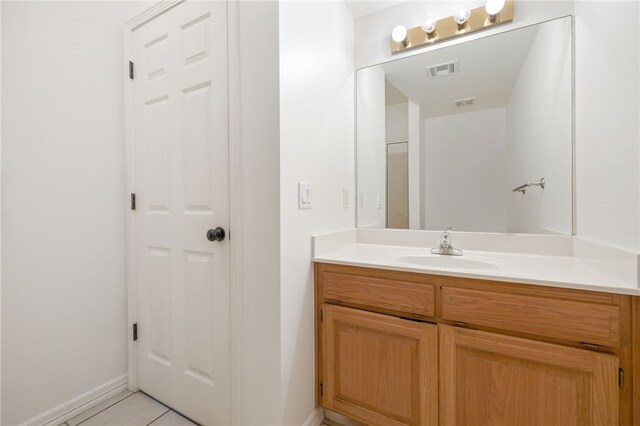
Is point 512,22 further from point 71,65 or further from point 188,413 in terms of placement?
point 188,413

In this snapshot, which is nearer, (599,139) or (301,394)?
(599,139)

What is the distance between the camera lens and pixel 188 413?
55.7 inches

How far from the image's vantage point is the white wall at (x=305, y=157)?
1.17 m

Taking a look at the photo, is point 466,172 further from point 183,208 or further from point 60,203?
point 60,203

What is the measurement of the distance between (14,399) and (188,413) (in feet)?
2.47

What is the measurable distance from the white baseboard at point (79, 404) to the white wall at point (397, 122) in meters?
2.24

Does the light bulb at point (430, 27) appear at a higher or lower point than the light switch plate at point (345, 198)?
higher

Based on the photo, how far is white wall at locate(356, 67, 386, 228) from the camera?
1.86 metres

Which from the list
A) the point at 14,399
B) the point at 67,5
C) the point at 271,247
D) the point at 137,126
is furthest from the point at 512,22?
the point at 14,399

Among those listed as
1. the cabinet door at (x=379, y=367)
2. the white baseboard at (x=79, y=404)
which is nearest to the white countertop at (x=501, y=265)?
the cabinet door at (x=379, y=367)

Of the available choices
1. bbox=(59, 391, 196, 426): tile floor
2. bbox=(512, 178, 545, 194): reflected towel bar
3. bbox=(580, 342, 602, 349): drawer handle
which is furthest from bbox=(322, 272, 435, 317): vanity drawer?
bbox=(59, 391, 196, 426): tile floor

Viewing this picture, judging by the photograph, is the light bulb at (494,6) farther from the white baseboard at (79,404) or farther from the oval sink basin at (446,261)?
the white baseboard at (79,404)

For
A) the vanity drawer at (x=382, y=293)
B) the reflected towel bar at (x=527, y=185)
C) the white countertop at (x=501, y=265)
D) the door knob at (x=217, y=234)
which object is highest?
the reflected towel bar at (x=527, y=185)

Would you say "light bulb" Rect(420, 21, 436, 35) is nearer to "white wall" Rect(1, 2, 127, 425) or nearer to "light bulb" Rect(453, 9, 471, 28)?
"light bulb" Rect(453, 9, 471, 28)
